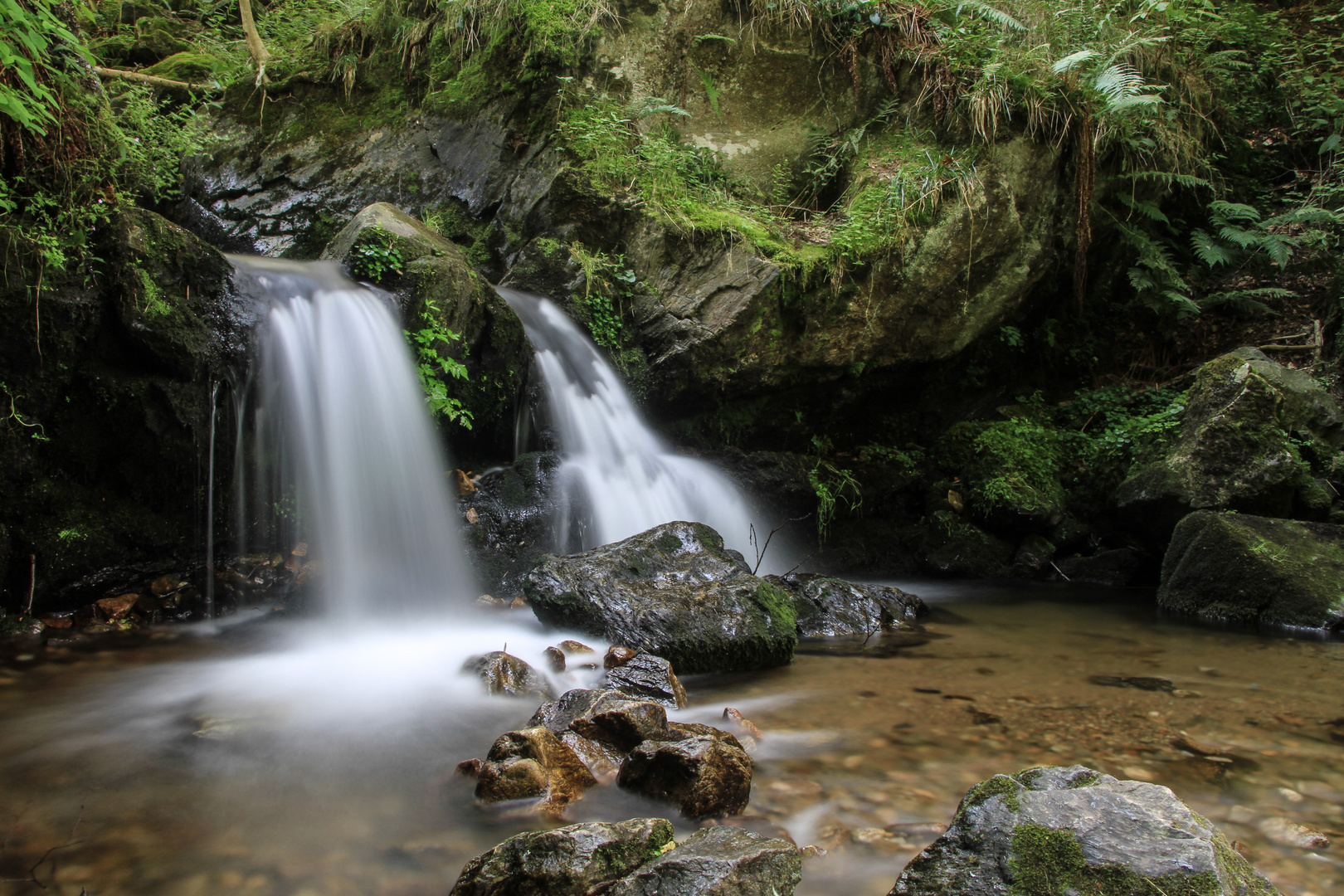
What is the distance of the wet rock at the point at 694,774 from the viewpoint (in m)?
2.35

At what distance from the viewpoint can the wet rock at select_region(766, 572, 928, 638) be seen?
500cm

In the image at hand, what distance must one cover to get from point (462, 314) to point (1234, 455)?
6.22 m

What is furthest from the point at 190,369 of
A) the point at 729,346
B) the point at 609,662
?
the point at 729,346

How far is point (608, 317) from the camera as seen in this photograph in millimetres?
6969

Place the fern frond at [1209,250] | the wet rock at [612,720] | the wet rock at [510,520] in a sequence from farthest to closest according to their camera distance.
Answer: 1. the fern frond at [1209,250]
2. the wet rock at [510,520]
3. the wet rock at [612,720]

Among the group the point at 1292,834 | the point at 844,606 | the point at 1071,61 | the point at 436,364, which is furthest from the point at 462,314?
the point at 1071,61

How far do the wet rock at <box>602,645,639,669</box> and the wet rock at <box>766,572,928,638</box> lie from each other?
1.51 metres

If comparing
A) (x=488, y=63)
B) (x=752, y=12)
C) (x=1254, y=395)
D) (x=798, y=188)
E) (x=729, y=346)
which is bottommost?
(x=1254, y=395)

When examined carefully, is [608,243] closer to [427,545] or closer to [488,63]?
[488,63]

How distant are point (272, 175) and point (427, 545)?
5.37 m

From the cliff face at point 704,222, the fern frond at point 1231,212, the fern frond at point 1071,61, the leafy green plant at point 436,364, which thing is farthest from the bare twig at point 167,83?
the fern frond at point 1231,212

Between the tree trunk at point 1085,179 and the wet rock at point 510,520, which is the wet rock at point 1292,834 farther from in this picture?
the tree trunk at point 1085,179

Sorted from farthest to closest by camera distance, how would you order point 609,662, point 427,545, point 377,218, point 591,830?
point 377,218, point 427,545, point 609,662, point 591,830

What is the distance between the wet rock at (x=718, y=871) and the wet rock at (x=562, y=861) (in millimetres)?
118
